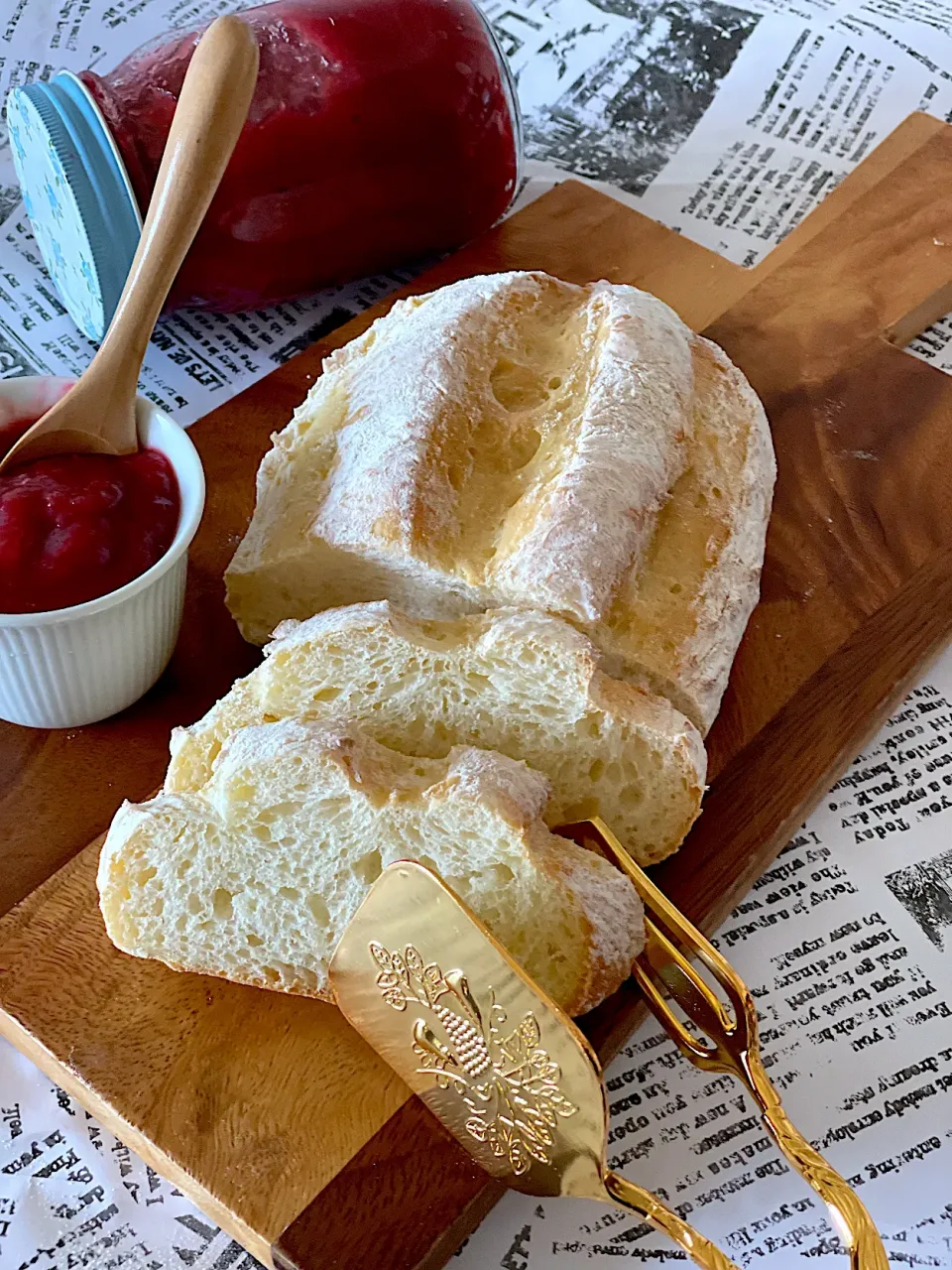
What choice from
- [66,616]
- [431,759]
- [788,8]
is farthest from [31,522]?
[788,8]

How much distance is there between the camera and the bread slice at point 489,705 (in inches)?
55.1

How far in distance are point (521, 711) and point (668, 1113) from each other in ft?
1.60

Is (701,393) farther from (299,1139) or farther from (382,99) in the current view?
(299,1139)

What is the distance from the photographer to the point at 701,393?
1.81 metres

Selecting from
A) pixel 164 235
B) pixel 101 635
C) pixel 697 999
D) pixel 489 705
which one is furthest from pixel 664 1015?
pixel 164 235

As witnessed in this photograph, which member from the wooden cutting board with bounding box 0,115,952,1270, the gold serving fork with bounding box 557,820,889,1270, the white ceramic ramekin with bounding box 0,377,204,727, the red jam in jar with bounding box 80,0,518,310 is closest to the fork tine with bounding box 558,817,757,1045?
the gold serving fork with bounding box 557,820,889,1270

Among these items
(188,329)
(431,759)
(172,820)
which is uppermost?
(431,759)

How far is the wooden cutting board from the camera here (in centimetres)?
128

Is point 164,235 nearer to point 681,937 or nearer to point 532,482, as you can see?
point 532,482

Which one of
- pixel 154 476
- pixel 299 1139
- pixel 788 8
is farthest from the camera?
pixel 788 8

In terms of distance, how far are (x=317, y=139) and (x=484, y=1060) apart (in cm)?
152

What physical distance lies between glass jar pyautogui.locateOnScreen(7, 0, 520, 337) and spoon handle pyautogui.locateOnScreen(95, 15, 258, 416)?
42cm

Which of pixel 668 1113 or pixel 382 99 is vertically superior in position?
pixel 382 99

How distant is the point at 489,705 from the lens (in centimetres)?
143
